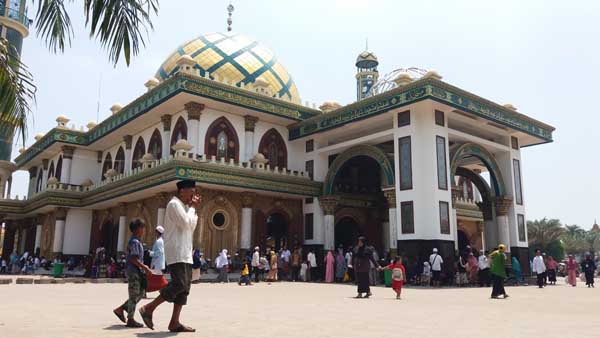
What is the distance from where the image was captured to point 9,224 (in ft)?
106

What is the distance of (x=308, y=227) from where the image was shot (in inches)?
816

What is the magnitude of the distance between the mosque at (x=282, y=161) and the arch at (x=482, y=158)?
55mm

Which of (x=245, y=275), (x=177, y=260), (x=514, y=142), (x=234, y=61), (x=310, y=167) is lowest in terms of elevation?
(x=245, y=275)

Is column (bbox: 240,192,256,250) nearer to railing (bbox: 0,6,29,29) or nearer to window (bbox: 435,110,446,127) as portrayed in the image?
window (bbox: 435,110,446,127)

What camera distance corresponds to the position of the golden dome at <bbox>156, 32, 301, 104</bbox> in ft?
77.1

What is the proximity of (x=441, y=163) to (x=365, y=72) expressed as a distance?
19.1 metres

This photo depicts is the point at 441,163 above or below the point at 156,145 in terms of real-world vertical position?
below

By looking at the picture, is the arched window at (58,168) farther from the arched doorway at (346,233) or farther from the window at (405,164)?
the window at (405,164)

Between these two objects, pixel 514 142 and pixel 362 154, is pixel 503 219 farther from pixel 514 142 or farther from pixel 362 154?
pixel 362 154

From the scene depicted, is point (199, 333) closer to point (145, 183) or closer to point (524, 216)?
point (145, 183)

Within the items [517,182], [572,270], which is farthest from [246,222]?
[572,270]

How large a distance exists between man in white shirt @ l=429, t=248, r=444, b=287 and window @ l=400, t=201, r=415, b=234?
1.27 m

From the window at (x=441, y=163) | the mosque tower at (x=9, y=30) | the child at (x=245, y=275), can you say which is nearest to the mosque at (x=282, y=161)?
the window at (x=441, y=163)

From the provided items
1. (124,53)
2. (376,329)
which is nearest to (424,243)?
(376,329)
